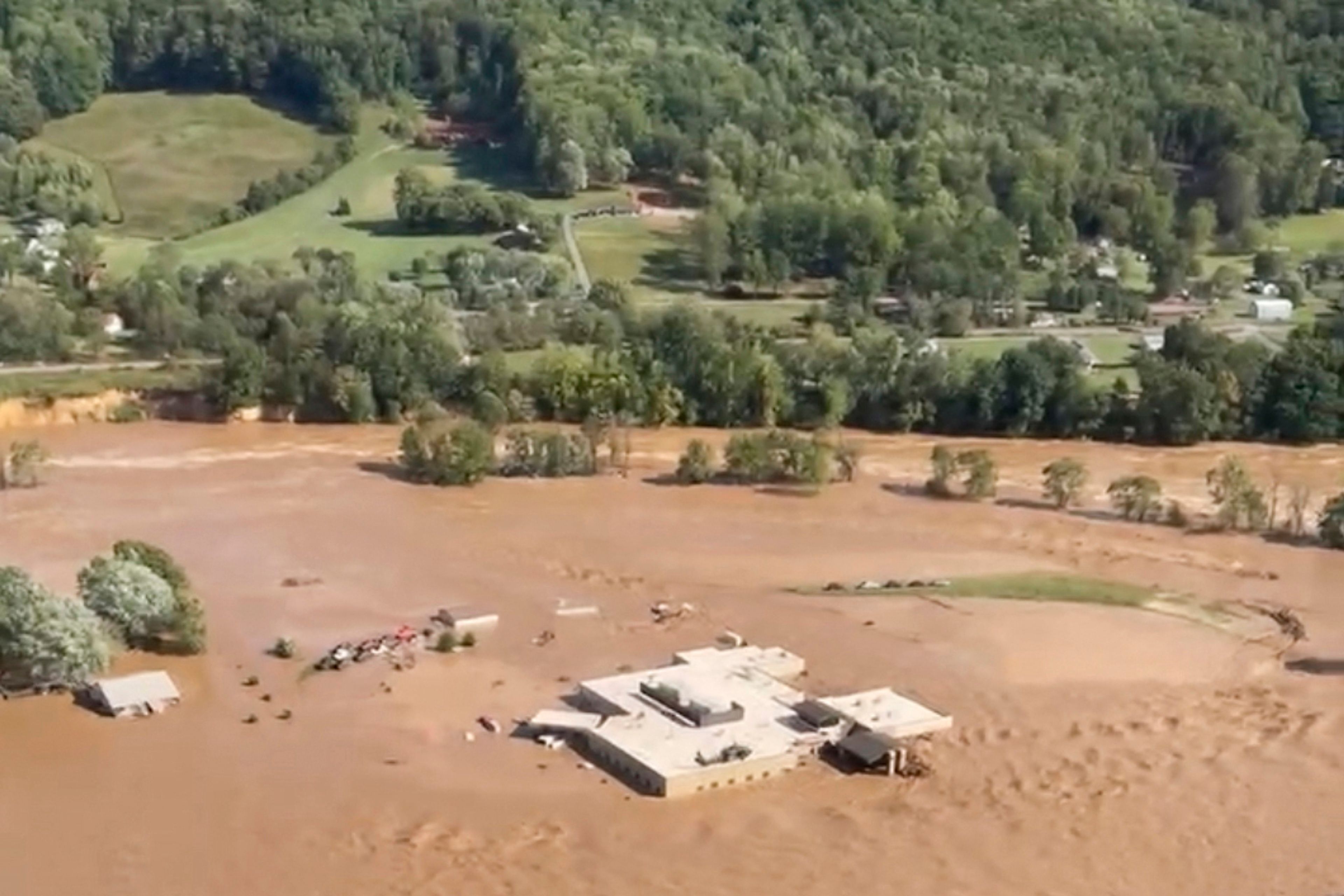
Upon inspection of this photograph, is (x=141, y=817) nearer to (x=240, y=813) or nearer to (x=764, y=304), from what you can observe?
(x=240, y=813)

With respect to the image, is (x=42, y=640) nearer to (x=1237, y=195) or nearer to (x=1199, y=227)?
(x=1199, y=227)

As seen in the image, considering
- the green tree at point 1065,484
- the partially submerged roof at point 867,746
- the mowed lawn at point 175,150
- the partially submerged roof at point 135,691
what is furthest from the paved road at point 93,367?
the partially submerged roof at point 867,746

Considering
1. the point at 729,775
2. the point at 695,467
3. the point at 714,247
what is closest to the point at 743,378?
the point at 695,467

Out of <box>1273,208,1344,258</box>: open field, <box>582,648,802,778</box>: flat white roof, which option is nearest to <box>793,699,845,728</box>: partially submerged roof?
<box>582,648,802,778</box>: flat white roof

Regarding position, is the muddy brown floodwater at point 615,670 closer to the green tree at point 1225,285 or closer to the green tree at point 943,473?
the green tree at point 943,473

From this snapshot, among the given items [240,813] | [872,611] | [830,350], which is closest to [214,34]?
[830,350]

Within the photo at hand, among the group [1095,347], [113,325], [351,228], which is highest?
[351,228]

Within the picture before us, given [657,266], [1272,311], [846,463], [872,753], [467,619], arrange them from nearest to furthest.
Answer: [872,753]
[467,619]
[846,463]
[1272,311]
[657,266]

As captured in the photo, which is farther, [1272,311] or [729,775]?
[1272,311]
